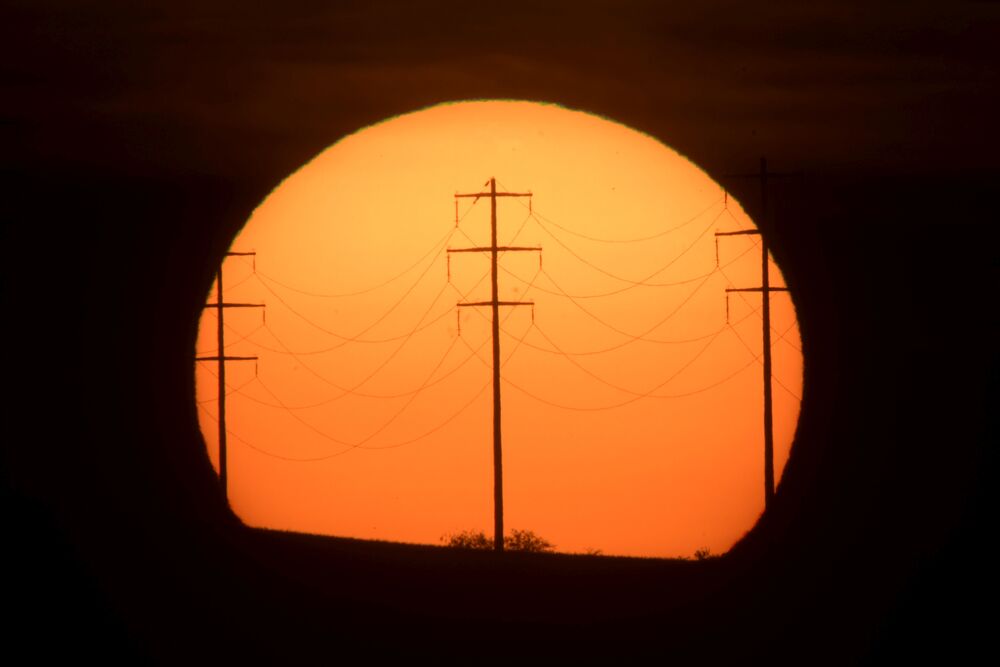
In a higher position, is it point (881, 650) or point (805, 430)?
point (805, 430)

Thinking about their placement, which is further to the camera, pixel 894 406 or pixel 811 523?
pixel 894 406

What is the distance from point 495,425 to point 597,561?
5630 mm

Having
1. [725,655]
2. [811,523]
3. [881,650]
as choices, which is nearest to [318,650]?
[725,655]

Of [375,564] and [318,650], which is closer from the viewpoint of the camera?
[318,650]

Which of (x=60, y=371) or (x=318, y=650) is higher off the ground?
(x=60, y=371)

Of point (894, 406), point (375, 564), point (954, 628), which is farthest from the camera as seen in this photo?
point (894, 406)

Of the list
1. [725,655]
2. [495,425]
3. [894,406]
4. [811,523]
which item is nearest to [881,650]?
[725,655]

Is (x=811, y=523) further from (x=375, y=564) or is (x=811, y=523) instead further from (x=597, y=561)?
(x=375, y=564)

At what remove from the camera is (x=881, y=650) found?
12.3 metres

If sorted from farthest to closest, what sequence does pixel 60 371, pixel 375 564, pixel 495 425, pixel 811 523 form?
pixel 60 371 < pixel 495 425 < pixel 811 523 < pixel 375 564

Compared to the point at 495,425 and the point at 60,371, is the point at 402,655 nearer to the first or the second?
the point at 495,425

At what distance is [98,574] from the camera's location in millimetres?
15445

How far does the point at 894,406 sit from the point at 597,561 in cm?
965

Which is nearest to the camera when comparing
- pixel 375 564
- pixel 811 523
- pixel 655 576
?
pixel 655 576
